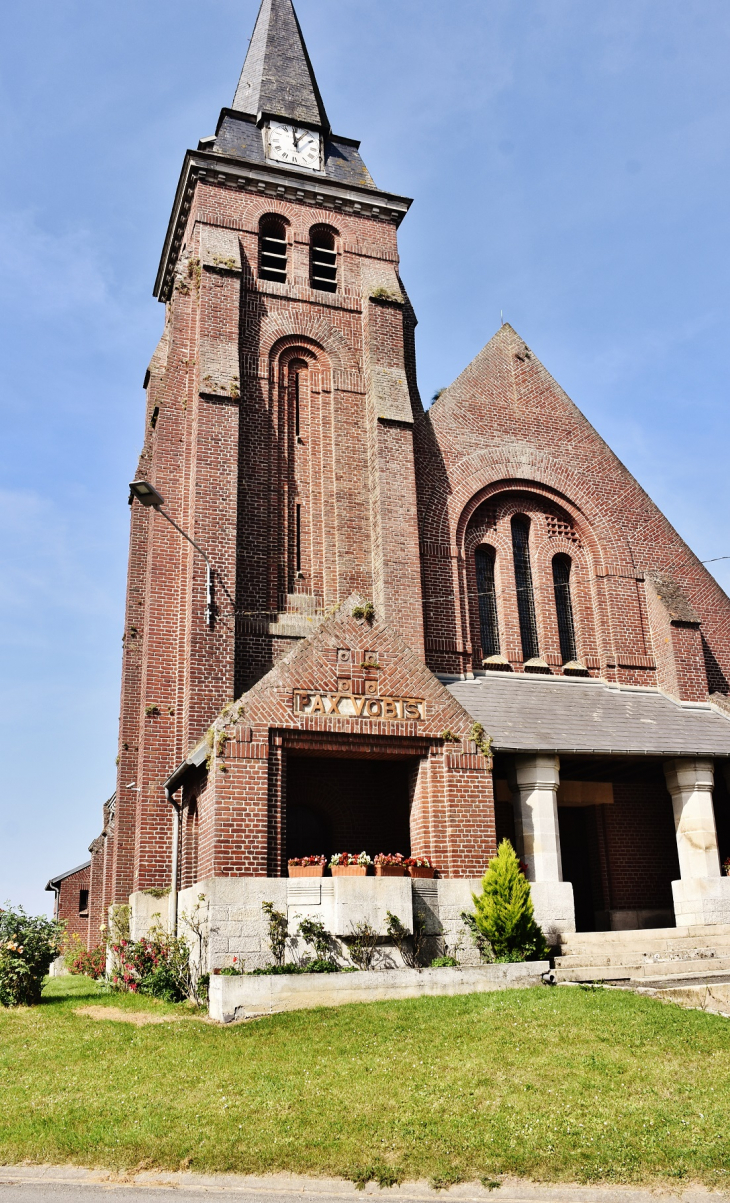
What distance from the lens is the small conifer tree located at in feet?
43.1

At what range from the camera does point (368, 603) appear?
14844mm

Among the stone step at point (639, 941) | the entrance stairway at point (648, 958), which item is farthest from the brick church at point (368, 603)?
the entrance stairway at point (648, 958)

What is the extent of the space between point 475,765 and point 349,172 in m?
15.5

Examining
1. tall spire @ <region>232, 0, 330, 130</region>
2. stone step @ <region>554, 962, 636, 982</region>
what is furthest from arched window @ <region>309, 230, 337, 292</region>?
stone step @ <region>554, 962, 636, 982</region>

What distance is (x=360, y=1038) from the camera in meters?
9.80

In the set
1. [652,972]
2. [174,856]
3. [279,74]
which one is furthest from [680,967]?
[279,74]

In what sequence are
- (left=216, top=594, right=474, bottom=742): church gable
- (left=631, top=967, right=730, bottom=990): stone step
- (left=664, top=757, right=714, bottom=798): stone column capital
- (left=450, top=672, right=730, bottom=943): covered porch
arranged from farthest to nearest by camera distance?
1. (left=664, top=757, right=714, bottom=798): stone column capital
2. (left=450, top=672, right=730, bottom=943): covered porch
3. (left=216, top=594, right=474, bottom=742): church gable
4. (left=631, top=967, right=730, bottom=990): stone step

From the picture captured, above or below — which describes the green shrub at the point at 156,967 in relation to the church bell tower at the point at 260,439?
below

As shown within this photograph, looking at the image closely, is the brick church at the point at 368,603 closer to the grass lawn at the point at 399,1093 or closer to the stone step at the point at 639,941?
the stone step at the point at 639,941

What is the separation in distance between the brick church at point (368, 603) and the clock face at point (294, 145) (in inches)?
3.2

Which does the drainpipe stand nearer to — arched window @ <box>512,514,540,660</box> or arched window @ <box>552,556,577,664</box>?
arched window @ <box>512,514,540,660</box>

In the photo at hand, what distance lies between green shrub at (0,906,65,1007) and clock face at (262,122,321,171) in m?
17.4

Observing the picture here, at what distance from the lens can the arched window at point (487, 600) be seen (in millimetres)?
20328

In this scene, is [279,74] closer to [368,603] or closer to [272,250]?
[272,250]
